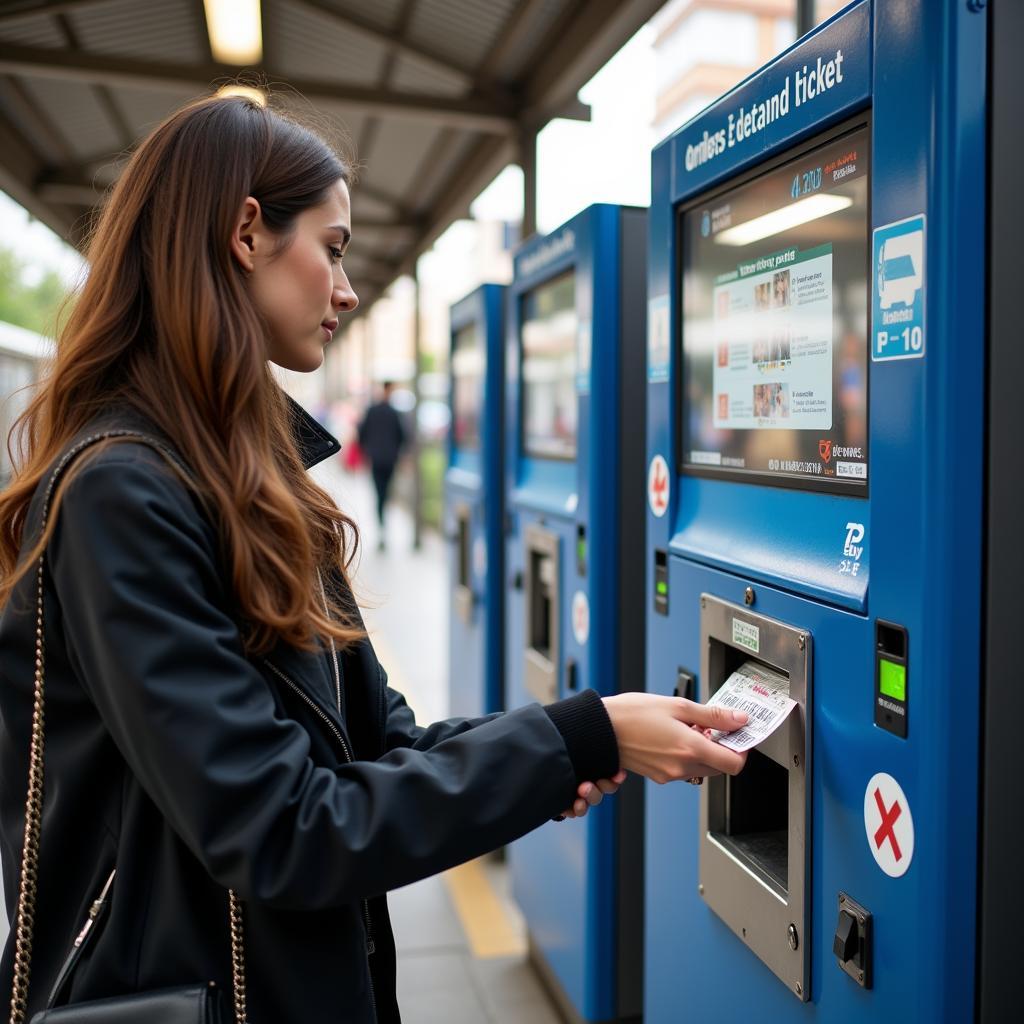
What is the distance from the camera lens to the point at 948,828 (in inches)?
44.6

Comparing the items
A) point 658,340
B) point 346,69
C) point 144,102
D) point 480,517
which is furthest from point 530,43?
point 658,340

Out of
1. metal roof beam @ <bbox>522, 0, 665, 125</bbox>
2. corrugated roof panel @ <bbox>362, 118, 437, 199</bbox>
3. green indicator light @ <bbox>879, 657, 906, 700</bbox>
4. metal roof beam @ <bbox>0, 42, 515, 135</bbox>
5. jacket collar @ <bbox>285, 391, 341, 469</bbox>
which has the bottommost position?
green indicator light @ <bbox>879, 657, 906, 700</bbox>

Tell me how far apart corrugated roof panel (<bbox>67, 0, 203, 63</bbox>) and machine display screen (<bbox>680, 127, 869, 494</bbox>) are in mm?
3947

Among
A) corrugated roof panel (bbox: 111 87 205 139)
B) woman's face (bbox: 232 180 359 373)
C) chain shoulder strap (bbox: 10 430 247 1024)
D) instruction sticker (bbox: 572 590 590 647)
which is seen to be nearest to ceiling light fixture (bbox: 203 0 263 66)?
corrugated roof panel (bbox: 111 87 205 139)

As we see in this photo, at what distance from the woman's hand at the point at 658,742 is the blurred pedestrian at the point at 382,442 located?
10.0 m

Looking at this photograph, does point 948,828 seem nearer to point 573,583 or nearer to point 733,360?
point 733,360

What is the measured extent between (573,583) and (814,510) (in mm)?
1165

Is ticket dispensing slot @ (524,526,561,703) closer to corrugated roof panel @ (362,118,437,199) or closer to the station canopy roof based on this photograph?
the station canopy roof

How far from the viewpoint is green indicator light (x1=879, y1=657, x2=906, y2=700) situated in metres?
1.18

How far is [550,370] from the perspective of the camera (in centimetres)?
288

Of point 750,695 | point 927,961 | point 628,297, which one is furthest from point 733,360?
point 927,961

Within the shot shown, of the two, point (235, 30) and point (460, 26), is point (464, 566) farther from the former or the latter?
point (235, 30)

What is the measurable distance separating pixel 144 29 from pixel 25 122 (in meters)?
1.65

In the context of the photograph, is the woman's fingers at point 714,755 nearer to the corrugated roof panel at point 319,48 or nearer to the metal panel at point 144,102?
the corrugated roof panel at point 319,48
